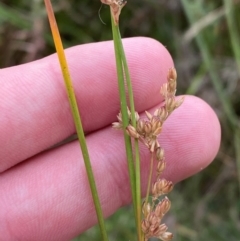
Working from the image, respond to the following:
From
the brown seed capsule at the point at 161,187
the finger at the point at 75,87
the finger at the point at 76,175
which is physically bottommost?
the finger at the point at 76,175

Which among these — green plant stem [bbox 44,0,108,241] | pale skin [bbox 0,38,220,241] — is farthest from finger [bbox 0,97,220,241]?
green plant stem [bbox 44,0,108,241]

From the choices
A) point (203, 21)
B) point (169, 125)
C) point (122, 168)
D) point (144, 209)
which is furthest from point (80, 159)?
point (203, 21)

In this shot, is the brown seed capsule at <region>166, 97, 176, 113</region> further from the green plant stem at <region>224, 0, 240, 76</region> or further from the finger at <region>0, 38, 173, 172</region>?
the green plant stem at <region>224, 0, 240, 76</region>

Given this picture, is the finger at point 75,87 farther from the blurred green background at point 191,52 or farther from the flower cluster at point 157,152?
the blurred green background at point 191,52

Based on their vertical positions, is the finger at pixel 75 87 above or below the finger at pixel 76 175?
above

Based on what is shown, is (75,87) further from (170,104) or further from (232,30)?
(232,30)

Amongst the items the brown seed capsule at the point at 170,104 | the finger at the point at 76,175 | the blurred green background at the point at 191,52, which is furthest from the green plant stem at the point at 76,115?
the blurred green background at the point at 191,52
